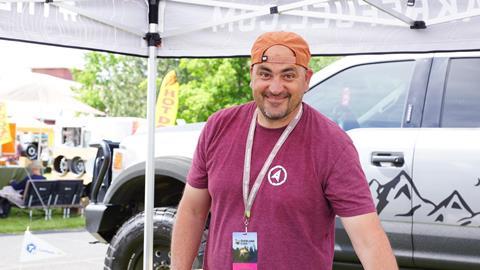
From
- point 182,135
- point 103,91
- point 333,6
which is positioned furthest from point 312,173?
point 103,91

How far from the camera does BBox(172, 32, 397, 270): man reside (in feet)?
7.38

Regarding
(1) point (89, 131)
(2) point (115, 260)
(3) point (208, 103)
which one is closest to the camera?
(2) point (115, 260)

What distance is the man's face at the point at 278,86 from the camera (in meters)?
2.27

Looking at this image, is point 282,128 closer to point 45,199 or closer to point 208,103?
point 45,199

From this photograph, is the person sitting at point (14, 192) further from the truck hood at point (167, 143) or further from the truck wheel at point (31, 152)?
the truck hood at point (167, 143)

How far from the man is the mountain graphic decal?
1.79 metres

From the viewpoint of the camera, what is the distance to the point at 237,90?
79.5 ft

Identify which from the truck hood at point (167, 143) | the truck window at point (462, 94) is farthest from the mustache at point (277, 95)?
the truck hood at point (167, 143)

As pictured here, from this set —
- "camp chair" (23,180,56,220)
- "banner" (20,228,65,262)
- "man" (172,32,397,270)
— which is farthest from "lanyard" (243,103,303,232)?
"camp chair" (23,180,56,220)

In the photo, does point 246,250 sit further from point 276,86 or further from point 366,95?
point 366,95

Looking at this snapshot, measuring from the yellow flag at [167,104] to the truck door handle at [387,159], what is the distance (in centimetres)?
1124

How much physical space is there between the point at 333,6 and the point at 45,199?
10.3 metres

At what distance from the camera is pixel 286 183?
89.2 inches

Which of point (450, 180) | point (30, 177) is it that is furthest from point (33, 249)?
point (30, 177)
